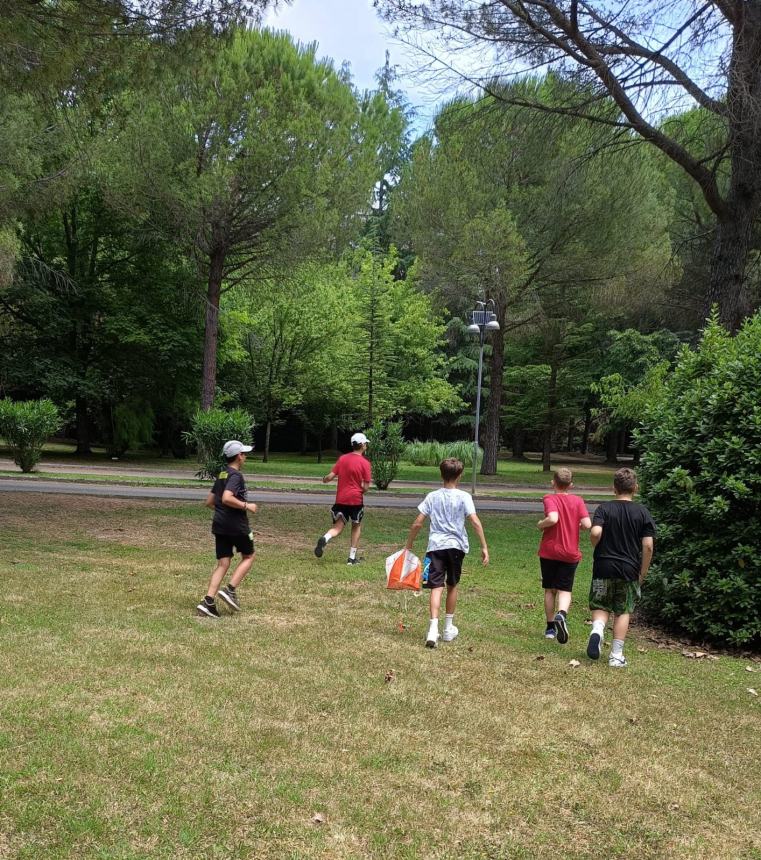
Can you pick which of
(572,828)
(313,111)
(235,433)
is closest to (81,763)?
(572,828)

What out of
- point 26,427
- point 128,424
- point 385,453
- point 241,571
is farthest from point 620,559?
point 128,424

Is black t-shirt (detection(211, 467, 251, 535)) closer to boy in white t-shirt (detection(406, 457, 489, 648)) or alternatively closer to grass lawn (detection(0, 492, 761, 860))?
grass lawn (detection(0, 492, 761, 860))

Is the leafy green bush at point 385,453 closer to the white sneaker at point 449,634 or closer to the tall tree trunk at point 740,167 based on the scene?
the tall tree trunk at point 740,167

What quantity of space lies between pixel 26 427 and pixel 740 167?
692 inches

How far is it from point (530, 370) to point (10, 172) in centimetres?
2364

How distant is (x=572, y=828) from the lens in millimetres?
3328

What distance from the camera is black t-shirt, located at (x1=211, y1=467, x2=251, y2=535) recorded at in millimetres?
6699

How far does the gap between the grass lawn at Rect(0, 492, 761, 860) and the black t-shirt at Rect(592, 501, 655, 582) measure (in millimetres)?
783

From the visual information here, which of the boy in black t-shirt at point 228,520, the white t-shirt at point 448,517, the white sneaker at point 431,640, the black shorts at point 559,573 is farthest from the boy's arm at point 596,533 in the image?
the boy in black t-shirt at point 228,520

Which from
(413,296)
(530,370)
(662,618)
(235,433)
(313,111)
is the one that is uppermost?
(313,111)

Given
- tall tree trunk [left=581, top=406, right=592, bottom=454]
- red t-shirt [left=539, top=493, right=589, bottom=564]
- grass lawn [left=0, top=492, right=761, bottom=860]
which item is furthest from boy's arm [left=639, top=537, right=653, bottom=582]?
tall tree trunk [left=581, top=406, right=592, bottom=454]

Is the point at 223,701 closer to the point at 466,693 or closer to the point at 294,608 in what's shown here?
the point at 466,693

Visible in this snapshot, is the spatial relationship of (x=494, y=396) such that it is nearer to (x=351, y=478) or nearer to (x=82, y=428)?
(x=82, y=428)

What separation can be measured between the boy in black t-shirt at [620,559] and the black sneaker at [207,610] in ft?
10.6
